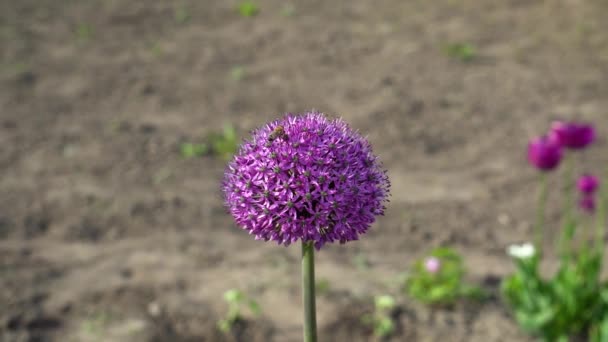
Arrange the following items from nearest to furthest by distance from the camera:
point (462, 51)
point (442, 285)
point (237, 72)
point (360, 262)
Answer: point (442, 285) < point (360, 262) < point (237, 72) < point (462, 51)

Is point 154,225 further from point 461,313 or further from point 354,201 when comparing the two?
point 354,201

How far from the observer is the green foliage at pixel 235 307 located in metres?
4.49

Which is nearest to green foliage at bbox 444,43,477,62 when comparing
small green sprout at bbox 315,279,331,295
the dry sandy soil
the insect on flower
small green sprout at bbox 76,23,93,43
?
the dry sandy soil

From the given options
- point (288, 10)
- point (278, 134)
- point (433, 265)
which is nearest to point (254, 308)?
point (433, 265)

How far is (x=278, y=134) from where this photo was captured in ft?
6.39

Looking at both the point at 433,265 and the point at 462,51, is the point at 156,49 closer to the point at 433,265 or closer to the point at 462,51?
the point at 462,51

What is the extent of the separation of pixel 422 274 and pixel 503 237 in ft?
3.63

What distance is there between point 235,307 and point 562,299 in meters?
2.10

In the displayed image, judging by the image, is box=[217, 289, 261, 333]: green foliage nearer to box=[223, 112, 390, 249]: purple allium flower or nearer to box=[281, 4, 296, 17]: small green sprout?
box=[223, 112, 390, 249]: purple allium flower

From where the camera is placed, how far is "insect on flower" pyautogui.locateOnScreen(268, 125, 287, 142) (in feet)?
6.34

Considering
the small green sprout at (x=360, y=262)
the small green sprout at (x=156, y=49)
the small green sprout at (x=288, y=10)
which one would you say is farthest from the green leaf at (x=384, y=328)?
the small green sprout at (x=288, y=10)

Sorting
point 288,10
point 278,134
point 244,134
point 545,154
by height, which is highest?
point 288,10

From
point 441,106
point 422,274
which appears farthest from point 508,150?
point 422,274

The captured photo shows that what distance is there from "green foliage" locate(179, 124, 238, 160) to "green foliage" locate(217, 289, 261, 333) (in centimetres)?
214
